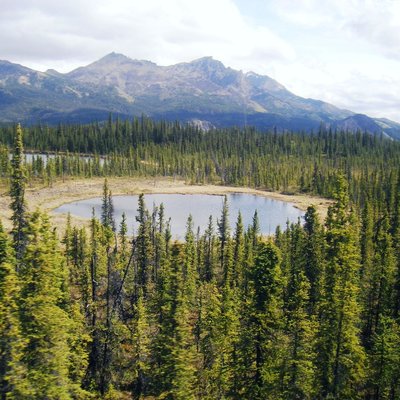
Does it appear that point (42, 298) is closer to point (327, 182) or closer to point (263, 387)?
point (263, 387)

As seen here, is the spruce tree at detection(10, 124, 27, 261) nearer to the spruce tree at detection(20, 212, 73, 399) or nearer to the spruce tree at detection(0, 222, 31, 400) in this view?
the spruce tree at detection(20, 212, 73, 399)

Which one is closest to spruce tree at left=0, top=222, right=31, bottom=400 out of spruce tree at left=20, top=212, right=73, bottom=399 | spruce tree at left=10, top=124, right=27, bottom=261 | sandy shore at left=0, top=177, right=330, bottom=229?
spruce tree at left=20, top=212, right=73, bottom=399

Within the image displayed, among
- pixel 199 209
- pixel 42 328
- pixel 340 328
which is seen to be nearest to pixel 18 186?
pixel 42 328

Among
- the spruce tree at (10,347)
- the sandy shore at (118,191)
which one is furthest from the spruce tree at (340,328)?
the sandy shore at (118,191)

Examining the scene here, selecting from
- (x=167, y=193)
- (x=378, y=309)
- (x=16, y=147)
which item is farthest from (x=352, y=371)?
(x=167, y=193)

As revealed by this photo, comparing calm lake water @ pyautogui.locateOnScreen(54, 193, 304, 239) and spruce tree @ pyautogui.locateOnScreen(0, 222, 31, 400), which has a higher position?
spruce tree @ pyautogui.locateOnScreen(0, 222, 31, 400)

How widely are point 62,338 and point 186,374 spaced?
10.5 meters

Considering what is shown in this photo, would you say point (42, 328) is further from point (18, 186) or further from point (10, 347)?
point (18, 186)

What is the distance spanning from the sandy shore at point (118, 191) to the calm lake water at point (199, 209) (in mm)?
5451

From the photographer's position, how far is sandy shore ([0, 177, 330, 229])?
14475 cm

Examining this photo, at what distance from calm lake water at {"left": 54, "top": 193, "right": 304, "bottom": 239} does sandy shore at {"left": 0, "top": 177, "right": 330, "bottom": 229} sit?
545 centimetres

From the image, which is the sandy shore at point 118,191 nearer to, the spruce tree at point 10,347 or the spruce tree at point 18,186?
the spruce tree at point 18,186

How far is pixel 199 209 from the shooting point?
145m

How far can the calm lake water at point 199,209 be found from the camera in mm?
126062
